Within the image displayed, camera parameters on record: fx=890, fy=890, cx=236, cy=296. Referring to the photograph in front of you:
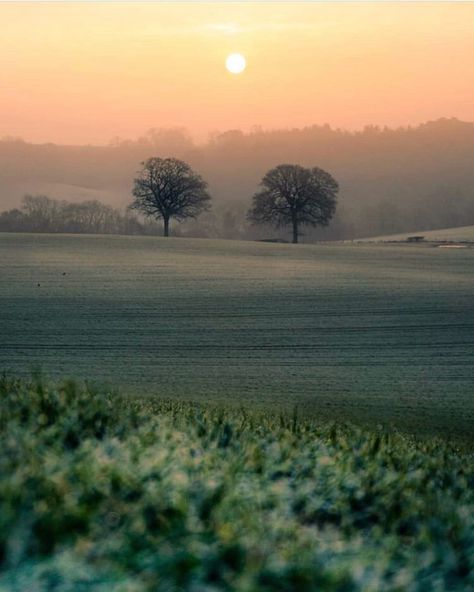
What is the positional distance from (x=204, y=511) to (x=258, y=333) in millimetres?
16538

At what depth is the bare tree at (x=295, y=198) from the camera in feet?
223

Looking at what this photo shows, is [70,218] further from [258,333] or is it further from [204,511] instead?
[204,511]

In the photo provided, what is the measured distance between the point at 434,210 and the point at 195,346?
127 m

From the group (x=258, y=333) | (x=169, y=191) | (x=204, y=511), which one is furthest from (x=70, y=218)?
(x=204, y=511)

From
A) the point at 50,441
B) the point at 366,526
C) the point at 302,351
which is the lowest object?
the point at 302,351

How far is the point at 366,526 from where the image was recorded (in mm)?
3373

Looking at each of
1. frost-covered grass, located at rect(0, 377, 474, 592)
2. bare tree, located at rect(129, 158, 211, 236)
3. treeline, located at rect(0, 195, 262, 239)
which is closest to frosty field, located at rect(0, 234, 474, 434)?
frost-covered grass, located at rect(0, 377, 474, 592)

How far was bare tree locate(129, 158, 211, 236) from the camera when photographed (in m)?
66.2

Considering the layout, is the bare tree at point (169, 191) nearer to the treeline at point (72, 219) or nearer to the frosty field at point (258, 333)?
the treeline at point (72, 219)

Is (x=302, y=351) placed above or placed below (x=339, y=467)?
below

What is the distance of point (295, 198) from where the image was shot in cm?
6869

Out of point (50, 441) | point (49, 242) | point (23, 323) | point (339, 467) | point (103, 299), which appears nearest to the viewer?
point (50, 441)

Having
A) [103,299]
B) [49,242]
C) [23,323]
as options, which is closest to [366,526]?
[23,323]

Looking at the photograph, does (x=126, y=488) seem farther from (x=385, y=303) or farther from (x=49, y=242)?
(x=49, y=242)
